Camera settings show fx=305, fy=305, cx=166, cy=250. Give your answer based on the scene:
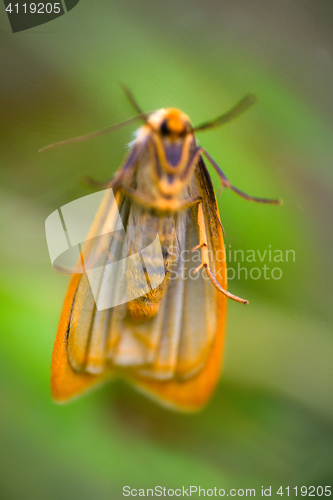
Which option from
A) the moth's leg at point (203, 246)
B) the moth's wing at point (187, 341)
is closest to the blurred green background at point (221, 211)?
the moth's wing at point (187, 341)

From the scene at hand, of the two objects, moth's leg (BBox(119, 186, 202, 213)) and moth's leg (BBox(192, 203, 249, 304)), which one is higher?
moth's leg (BBox(119, 186, 202, 213))

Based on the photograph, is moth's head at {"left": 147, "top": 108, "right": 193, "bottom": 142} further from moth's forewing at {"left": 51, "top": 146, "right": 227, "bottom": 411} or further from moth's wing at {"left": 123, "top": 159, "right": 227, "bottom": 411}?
moth's wing at {"left": 123, "top": 159, "right": 227, "bottom": 411}

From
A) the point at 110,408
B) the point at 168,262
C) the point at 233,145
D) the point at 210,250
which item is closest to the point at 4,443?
the point at 110,408

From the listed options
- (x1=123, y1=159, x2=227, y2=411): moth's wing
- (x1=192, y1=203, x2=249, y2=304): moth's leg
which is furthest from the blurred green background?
(x1=192, y1=203, x2=249, y2=304): moth's leg

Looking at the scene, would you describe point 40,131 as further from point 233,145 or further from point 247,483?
point 247,483

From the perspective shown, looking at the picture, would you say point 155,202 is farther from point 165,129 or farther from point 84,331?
point 84,331

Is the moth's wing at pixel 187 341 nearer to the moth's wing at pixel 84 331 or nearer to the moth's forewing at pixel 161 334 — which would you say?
the moth's forewing at pixel 161 334
